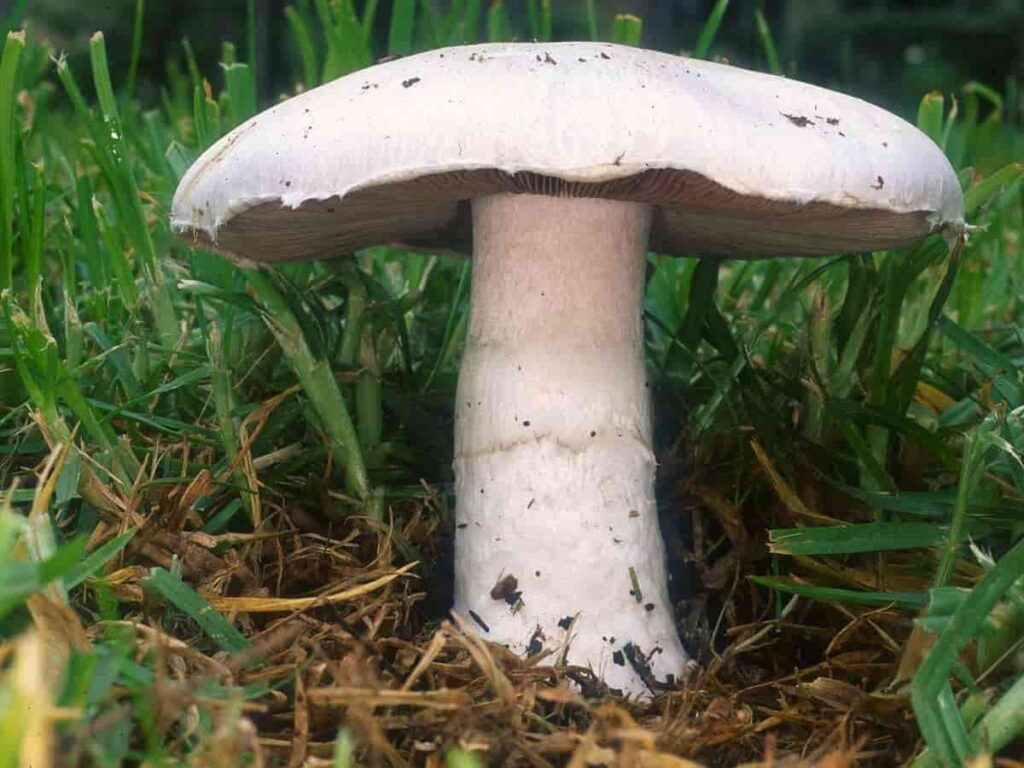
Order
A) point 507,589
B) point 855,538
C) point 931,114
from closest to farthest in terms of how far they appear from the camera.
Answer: point 855,538 < point 507,589 < point 931,114

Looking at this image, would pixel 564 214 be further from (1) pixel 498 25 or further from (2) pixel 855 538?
(1) pixel 498 25

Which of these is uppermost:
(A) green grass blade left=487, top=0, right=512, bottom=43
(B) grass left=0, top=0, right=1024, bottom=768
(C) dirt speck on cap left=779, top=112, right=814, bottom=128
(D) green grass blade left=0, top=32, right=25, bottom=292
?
(C) dirt speck on cap left=779, top=112, right=814, bottom=128

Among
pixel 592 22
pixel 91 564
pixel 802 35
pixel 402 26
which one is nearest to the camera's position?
A: pixel 91 564

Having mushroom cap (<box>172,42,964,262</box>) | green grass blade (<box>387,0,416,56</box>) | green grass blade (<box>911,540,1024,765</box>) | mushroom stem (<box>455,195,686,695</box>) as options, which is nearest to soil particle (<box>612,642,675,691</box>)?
mushroom stem (<box>455,195,686,695</box>)

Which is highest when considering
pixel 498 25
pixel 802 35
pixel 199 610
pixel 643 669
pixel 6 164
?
pixel 498 25

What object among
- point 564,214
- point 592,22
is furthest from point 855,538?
point 592,22

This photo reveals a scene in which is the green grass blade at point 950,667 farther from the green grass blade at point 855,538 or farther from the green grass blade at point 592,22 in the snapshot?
the green grass blade at point 592,22

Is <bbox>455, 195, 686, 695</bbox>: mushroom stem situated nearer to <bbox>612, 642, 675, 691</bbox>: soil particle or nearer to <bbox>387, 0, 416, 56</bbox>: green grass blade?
<bbox>612, 642, 675, 691</bbox>: soil particle
